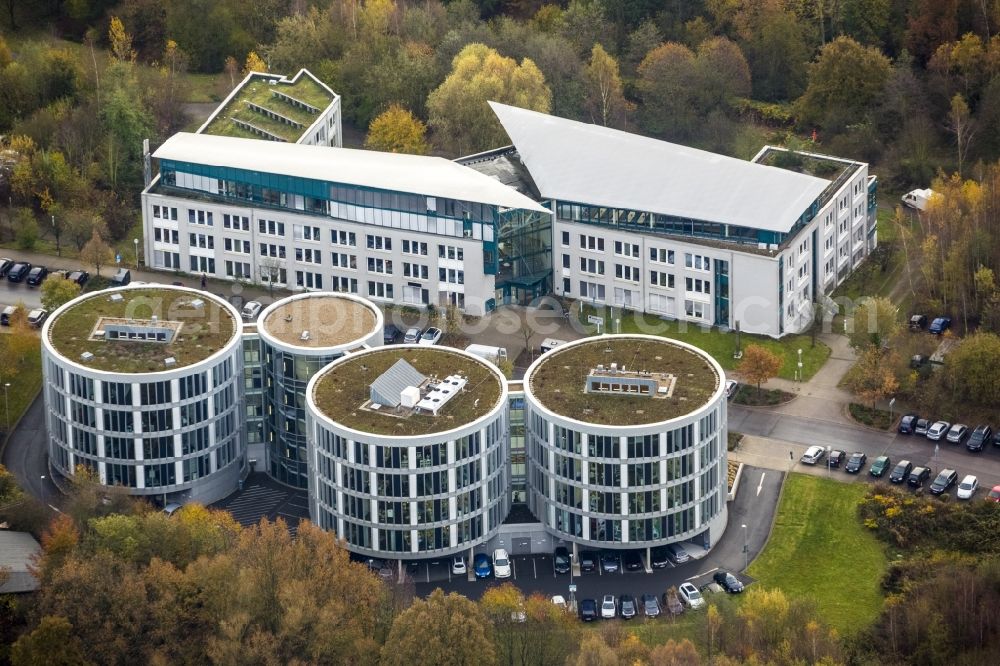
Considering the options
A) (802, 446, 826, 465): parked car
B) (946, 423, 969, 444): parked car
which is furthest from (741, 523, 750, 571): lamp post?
(946, 423, 969, 444): parked car

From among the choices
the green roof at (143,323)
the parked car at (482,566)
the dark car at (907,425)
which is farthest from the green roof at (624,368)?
the green roof at (143,323)

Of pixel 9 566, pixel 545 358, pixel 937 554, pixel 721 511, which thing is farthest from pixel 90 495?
pixel 937 554

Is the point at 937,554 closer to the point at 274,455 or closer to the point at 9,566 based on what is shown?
the point at 274,455

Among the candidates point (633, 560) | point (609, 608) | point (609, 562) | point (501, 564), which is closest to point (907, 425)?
point (633, 560)

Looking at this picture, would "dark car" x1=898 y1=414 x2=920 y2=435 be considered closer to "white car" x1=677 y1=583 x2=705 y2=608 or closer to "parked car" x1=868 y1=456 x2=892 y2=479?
"parked car" x1=868 y1=456 x2=892 y2=479

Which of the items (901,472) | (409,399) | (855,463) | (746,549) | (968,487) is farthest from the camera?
(855,463)

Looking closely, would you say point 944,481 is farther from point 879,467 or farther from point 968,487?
point 879,467
